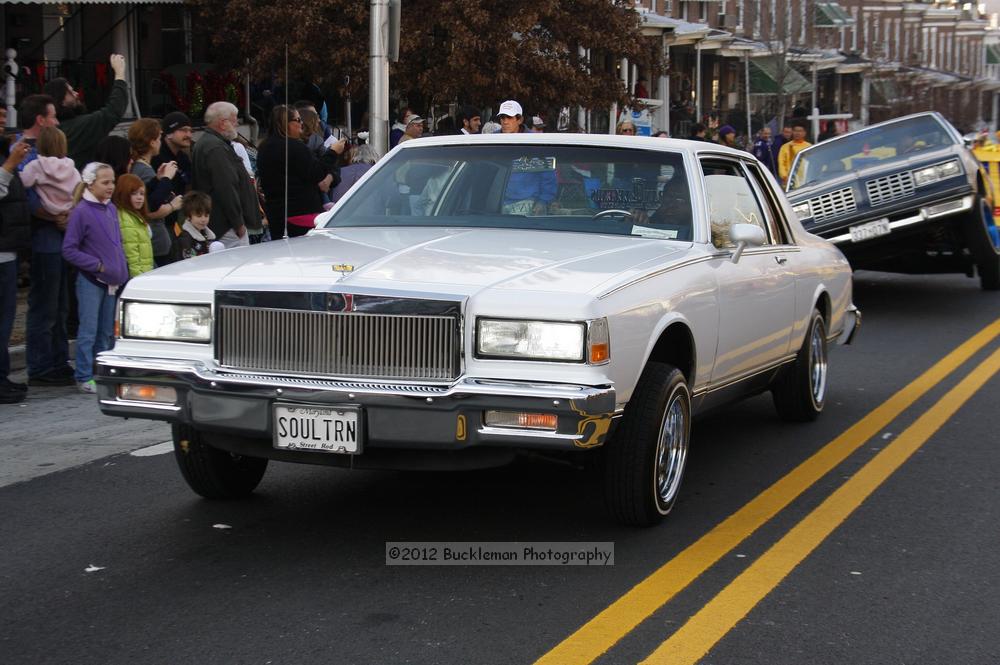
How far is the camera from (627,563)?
5.12 metres

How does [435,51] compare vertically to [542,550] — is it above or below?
above

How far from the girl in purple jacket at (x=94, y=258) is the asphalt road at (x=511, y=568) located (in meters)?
1.03

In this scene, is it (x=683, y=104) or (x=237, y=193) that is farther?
(x=683, y=104)

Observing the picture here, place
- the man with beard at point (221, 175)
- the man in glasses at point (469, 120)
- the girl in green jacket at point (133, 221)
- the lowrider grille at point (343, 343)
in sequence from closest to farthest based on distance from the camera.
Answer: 1. the lowrider grille at point (343, 343)
2. the girl in green jacket at point (133, 221)
3. the man with beard at point (221, 175)
4. the man in glasses at point (469, 120)

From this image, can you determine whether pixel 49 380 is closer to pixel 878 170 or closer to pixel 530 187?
pixel 530 187

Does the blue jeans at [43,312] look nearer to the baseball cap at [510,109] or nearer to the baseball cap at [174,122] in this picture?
the baseball cap at [174,122]

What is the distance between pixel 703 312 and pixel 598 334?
114 centimetres

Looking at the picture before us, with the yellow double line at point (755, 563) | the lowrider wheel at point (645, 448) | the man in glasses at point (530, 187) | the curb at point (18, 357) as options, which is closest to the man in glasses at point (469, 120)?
the curb at point (18, 357)

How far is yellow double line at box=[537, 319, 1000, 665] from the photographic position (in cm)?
427

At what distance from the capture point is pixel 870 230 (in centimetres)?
1337

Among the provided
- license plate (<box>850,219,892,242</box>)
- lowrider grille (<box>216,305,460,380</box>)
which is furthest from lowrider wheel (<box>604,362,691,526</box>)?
license plate (<box>850,219,892,242</box>)

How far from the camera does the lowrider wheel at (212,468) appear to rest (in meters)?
5.82

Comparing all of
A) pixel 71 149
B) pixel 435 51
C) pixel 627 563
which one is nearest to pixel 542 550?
pixel 627 563

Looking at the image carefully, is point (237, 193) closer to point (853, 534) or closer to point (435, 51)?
point (853, 534)
